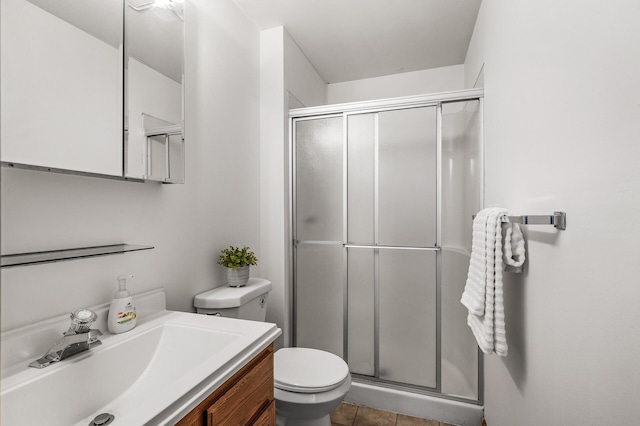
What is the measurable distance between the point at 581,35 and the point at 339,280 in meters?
1.75

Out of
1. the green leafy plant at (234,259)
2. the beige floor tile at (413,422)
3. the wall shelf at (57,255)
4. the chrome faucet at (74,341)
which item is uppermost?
the wall shelf at (57,255)

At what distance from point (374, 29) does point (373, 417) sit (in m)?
2.54

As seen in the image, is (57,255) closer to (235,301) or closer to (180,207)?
(180,207)

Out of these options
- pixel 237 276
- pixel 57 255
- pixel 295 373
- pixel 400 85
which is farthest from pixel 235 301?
pixel 400 85

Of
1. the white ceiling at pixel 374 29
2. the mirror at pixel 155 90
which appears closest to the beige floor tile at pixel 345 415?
the mirror at pixel 155 90

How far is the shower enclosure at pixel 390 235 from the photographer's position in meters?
1.95

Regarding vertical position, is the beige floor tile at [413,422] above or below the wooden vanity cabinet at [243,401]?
below

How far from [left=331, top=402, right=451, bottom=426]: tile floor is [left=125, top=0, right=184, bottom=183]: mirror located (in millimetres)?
1687

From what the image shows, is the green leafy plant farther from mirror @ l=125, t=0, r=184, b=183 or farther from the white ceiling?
the white ceiling

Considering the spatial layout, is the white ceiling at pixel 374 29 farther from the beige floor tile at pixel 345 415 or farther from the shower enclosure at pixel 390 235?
the beige floor tile at pixel 345 415

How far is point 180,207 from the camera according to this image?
1489mm

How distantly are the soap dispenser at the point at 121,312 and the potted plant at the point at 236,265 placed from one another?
57 cm

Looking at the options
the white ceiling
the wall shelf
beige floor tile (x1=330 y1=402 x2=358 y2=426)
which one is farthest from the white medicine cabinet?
beige floor tile (x1=330 y1=402 x2=358 y2=426)

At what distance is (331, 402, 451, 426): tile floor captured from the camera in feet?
6.30
